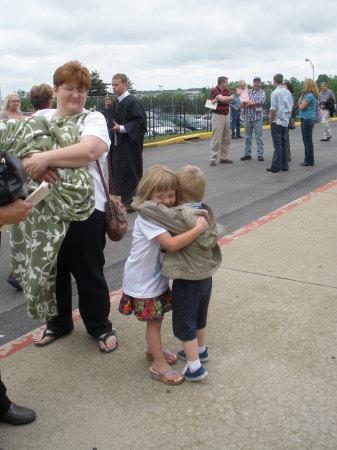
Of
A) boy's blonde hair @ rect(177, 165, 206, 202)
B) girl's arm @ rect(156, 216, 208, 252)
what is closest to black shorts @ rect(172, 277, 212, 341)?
girl's arm @ rect(156, 216, 208, 252)

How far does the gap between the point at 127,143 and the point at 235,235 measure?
2277 mm

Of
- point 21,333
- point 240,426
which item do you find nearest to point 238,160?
point 21,333

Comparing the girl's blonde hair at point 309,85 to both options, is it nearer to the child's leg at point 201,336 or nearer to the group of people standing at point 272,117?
the group of people standing at point 272,117

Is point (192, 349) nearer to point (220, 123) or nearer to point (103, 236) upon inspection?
point (103, 236)

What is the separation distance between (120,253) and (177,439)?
318cm

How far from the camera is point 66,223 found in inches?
110

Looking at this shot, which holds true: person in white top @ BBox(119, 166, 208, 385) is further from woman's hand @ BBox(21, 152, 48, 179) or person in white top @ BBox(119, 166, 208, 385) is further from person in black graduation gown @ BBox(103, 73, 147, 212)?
person in black graduation gown @ BBox(103, 73, 147, 212)

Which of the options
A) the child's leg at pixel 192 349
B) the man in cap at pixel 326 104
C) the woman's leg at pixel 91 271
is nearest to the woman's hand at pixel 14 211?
the woman's leg at pixel 91 271

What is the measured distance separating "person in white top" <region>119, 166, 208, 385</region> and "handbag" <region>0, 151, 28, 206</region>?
811 mm

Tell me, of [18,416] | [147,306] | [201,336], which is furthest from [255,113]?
[18,416]

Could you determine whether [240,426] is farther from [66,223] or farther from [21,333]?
[21,333]

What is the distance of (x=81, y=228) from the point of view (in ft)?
9.56

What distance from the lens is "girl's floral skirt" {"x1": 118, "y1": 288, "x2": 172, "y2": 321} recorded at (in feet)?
8.95

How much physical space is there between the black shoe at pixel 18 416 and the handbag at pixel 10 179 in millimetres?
1110
